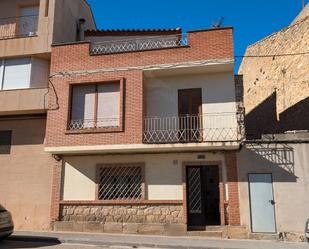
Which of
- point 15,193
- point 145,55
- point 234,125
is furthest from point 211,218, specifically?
point 15,193

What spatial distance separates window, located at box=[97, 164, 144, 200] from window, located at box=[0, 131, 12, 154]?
14.1 ft

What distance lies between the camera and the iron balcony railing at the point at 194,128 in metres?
11.8

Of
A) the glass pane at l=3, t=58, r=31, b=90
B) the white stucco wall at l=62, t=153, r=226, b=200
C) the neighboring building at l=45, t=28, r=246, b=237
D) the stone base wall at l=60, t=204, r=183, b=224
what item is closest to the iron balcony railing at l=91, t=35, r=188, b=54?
the neighboring building at l=45, t=28, r=246, b=237

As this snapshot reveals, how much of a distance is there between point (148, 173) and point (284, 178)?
4.66 meters

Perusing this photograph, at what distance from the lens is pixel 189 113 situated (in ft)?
41.8

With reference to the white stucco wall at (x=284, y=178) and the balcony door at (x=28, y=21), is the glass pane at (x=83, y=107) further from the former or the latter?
the white stucco wall at (x=284, y=178)

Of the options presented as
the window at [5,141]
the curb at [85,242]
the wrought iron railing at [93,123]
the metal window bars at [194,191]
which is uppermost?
the wrought iron railing at [93,123]

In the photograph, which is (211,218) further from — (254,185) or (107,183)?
(107,183)

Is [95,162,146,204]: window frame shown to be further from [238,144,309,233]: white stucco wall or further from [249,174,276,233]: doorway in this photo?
[249,174,276,233]: doorway

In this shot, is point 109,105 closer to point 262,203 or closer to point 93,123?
point 93,123

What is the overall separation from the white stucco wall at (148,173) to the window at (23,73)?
11.5 feet

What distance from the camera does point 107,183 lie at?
12.6 metres

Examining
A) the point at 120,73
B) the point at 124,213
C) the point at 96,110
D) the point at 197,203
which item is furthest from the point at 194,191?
the point at 120,73

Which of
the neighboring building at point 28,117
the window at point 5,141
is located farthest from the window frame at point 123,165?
the window at point 5,141
